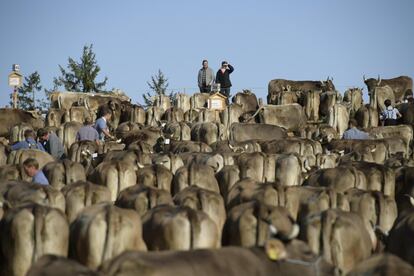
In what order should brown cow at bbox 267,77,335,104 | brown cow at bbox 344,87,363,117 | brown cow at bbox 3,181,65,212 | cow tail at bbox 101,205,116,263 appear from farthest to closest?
brown cow at bbox 267,77,335,104 < brown cow at bbox 344,87,363,117 < brown cow at bbox 3,181,65,212 < cow tail at bbox 101,205,116,263

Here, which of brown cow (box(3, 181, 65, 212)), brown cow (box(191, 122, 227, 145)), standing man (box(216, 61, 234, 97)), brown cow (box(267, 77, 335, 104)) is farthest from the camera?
brown cow (box(267, 77, 335, 104))

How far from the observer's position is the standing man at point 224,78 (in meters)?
38.6

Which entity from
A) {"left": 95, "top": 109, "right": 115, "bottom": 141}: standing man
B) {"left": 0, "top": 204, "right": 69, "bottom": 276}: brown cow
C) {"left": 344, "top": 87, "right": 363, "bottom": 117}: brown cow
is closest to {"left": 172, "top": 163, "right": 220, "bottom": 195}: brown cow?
{"left": 0, "top": 204, "right": 69, "bottom": 276}: brown cow

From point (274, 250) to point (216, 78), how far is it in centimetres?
2946

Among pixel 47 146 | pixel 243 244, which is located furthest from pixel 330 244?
pixel 47 146

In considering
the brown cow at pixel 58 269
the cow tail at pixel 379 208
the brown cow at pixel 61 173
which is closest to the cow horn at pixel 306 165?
the brown cow at pixel 61 173

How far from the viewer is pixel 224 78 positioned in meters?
38.9

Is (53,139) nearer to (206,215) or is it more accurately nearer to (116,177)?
(116,177)

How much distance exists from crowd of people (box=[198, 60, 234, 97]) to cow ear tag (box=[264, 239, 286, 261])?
2838 centimetres

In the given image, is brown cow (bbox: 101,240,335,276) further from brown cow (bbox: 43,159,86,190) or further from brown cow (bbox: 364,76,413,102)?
brown cow (bbox: 364,76,413,102)

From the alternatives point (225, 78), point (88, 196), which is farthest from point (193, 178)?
point (225, 78)

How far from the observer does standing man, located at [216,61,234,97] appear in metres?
38.6

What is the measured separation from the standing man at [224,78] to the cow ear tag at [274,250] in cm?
2860

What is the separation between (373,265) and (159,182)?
9.27 metres
